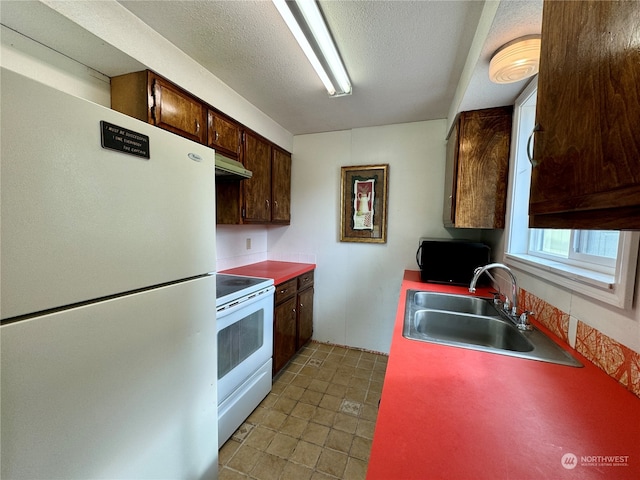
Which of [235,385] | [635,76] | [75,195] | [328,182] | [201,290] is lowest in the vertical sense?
[235,385]

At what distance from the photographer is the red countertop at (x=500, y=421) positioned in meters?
0.50

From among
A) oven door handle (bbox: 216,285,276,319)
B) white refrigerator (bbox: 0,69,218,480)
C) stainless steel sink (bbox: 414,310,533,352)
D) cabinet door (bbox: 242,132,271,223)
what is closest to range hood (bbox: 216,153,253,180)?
cabinet door (bbox: 242,132,271,223)

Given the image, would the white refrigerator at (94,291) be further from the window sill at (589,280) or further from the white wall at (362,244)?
the white wall at (362,244)

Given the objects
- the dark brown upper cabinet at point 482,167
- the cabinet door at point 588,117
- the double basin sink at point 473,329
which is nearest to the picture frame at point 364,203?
the dark brown upper cabinet at point 482,167

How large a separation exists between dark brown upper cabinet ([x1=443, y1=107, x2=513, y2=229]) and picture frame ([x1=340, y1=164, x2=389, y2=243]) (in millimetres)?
854

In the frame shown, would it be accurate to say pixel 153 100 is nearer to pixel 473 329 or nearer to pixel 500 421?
pixel 500 421

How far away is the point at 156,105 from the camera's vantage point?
1.34m

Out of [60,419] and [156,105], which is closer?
[60,419]

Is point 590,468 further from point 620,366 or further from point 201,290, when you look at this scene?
point 201,290

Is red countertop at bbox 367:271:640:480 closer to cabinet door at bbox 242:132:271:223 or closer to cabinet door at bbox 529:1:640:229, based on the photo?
cabinet door at bbox 529:1:640:229

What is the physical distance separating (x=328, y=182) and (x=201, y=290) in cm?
200

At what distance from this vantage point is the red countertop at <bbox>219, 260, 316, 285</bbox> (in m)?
2.20

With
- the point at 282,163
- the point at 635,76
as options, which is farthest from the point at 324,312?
the point at 635,76

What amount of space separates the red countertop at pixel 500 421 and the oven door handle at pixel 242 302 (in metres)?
0.97
